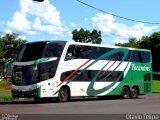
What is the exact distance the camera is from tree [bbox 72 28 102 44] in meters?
114

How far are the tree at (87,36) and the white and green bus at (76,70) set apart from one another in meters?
79.4

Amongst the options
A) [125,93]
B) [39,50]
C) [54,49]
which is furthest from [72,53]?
[125,93]

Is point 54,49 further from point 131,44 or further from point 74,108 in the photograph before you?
point 131,44

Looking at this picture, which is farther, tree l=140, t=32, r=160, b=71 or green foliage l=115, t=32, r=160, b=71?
green foliage l=115, t=32, r=160, b=71

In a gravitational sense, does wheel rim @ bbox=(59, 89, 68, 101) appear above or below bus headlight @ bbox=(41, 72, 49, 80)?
below

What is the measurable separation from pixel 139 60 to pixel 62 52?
926 cm

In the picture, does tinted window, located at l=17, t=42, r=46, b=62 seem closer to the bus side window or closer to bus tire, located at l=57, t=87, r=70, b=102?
the bus side window

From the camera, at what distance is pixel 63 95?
2788cm

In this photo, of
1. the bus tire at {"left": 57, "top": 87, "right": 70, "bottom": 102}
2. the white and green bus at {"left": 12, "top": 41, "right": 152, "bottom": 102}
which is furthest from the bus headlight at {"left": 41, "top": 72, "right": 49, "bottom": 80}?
the bus tire at {"left": 57, "top": 87, "right": 70, "bottom": 102}

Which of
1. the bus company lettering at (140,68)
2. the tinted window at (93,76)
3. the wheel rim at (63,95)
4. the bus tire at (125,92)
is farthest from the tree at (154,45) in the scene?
the wheel rim at (63,95)

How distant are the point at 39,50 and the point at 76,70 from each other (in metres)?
3.30

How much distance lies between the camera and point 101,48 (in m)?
30.8

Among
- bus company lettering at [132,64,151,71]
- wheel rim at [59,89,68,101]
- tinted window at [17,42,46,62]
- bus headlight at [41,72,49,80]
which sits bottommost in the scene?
wheel rim at [59,89,68,101]

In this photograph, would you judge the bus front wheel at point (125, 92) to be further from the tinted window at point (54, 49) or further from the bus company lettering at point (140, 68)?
the tinted window at point (54, 49)
